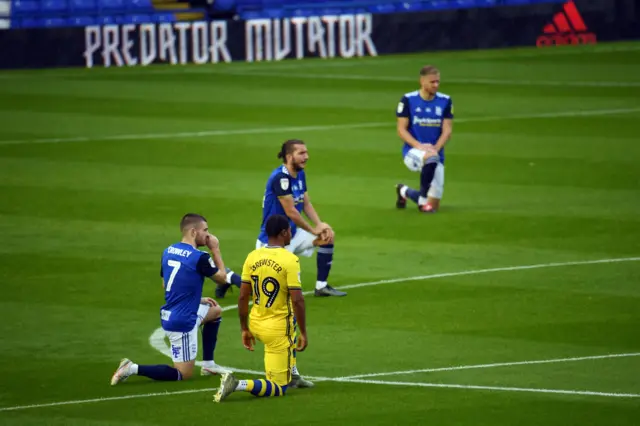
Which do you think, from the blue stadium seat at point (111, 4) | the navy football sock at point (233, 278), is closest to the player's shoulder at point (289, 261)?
the navy football sock at point (233, 278)

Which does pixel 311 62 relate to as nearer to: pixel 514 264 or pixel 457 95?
pixel 457 95

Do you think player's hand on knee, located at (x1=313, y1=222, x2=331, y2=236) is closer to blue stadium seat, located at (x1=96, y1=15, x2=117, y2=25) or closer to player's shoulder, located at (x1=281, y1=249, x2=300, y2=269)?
player's shoulder, located at (x1=281, y1=249, x2=300, y2=269)

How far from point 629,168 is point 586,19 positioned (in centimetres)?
1807

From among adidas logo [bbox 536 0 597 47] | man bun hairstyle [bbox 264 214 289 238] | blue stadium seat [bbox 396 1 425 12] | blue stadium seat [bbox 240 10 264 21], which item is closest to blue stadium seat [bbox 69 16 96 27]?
blue stadium seat [bbox 240 10 264 21]

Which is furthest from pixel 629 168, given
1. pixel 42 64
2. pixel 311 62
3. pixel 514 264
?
pixel 42 64

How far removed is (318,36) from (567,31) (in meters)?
7.25

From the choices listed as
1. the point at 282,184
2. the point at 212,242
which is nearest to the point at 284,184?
the point at 282,184

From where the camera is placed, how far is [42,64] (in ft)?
123

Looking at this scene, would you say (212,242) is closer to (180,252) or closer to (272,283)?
(180,252)

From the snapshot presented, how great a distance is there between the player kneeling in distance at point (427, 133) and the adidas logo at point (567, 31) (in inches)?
807

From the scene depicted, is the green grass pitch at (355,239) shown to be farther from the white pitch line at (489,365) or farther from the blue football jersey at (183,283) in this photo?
the blue football jersey at (183,283)

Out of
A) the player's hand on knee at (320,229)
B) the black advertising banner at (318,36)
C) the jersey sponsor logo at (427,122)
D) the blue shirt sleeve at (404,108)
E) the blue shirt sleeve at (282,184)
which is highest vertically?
the black advertising banner at (318,36)

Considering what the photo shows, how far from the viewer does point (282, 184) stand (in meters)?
15.0

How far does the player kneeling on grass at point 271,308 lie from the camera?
38.0 ft
